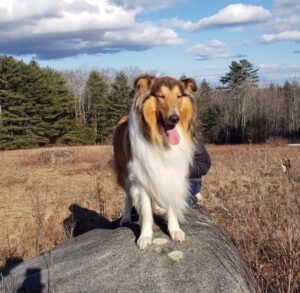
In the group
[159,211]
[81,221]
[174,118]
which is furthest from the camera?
[81,221]

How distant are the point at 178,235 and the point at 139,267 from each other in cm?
63

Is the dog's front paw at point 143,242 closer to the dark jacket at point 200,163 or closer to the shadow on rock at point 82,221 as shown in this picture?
the dark jacket at point 200,163

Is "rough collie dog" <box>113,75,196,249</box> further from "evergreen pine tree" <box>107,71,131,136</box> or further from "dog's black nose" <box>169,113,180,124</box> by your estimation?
"evergreen pine tree" <box>107,71,131,136</box>

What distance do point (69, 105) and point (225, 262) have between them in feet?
169

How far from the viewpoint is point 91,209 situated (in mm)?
12375

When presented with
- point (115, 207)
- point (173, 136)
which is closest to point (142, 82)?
point (173, 136)

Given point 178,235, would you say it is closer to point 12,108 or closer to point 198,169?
point 198,169

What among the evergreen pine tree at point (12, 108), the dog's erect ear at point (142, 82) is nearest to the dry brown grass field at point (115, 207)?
the dog's erect ear at point (142, 82)

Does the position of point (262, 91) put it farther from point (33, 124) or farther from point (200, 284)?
A: point (200, 284)

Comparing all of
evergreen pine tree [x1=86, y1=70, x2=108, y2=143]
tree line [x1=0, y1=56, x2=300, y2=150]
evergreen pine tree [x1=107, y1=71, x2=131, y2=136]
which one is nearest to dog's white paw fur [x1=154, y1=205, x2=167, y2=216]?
tree line [x1=0, y1=56, x2=300, y2=150]

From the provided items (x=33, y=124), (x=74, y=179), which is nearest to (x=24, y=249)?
(x=74, y=179)

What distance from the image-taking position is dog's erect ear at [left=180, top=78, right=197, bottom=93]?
Answer: 5297mm

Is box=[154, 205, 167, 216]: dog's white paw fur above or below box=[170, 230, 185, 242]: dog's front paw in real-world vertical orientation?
above

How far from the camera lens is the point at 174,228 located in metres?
5.40
